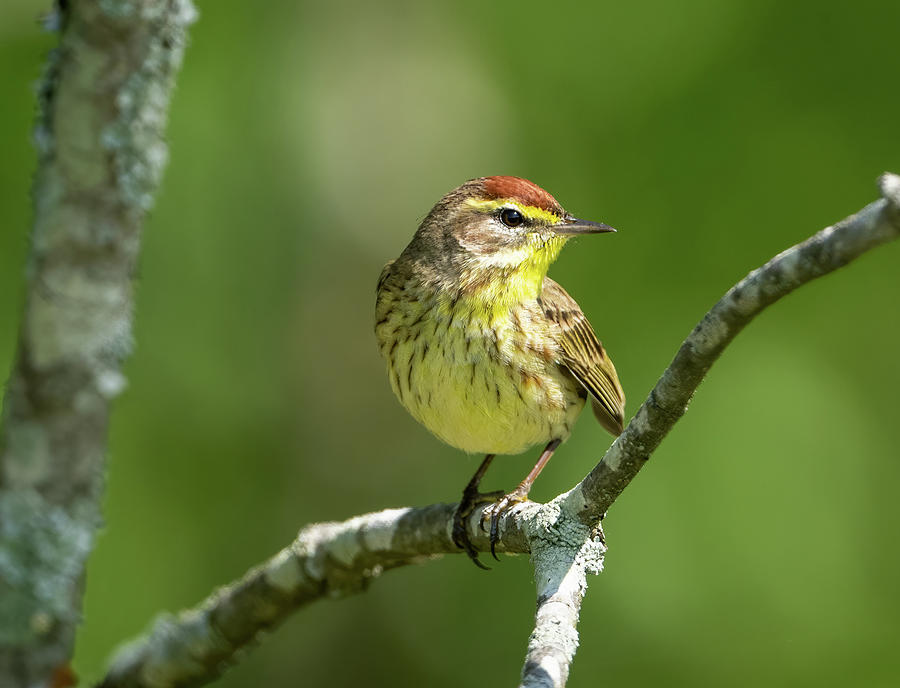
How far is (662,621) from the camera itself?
5.53 metres

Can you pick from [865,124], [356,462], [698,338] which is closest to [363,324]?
[356,462]

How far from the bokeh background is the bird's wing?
0.86m

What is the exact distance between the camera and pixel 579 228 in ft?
15.2

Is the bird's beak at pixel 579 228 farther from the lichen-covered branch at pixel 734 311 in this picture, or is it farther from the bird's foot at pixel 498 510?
the lichen-covered branch at pixel 734 311

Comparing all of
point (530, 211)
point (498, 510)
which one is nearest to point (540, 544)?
point (498, 510)

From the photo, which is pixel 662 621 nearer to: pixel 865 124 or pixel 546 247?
pixel 546 247

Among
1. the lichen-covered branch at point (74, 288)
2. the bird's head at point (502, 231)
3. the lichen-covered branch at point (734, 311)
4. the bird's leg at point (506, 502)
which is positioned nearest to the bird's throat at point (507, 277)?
the bird's head at point (502, 231)

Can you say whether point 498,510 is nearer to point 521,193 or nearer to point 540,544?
point 540,544

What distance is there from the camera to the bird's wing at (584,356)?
462 centimetres

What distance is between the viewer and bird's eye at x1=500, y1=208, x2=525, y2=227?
4742mm

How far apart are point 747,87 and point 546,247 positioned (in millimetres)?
2354

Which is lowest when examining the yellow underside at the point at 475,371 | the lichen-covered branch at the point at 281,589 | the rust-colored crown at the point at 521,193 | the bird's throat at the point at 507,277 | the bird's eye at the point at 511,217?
the lichen-covered branch at the point at 281,589

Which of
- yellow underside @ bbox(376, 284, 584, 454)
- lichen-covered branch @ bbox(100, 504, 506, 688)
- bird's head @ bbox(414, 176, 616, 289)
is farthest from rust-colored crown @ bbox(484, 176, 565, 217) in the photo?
lichen-covered branch @ bbox(100, 504, 506, 688)

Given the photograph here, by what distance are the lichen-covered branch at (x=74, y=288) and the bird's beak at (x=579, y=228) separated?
288cm
